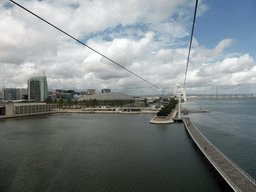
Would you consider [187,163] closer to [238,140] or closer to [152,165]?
[152,165]

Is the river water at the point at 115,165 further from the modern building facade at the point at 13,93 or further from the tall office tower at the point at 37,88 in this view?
the modern building facade at the point at 13,93

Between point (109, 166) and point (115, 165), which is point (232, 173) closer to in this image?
point (115, 165)

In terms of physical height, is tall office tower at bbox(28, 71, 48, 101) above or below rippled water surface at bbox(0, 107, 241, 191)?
above

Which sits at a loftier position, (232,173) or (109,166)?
(232,173)

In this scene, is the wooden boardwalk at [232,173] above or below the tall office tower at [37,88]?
below

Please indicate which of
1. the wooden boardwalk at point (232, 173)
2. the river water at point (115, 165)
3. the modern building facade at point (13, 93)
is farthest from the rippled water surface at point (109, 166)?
the modern building facade at point (13, 93)

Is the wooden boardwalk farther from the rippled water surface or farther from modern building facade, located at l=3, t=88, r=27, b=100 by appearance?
modern building facade, located at l=3, t=88, r=27, b=100

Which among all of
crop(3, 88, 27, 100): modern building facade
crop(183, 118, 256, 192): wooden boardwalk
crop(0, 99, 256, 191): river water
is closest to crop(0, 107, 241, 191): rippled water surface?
crop(0, 99, 256, 191): river water

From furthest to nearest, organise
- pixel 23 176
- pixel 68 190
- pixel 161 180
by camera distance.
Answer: pixel 23 176
pixel 161 180
pixel 68 190

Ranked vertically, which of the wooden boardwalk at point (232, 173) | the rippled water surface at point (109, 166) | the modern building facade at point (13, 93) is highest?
the modern building facade at point (13, 93)

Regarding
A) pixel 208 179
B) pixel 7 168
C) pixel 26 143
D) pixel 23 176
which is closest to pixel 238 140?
pixel 208 179

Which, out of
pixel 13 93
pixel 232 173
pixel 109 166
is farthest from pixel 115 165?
pixel 13 93
